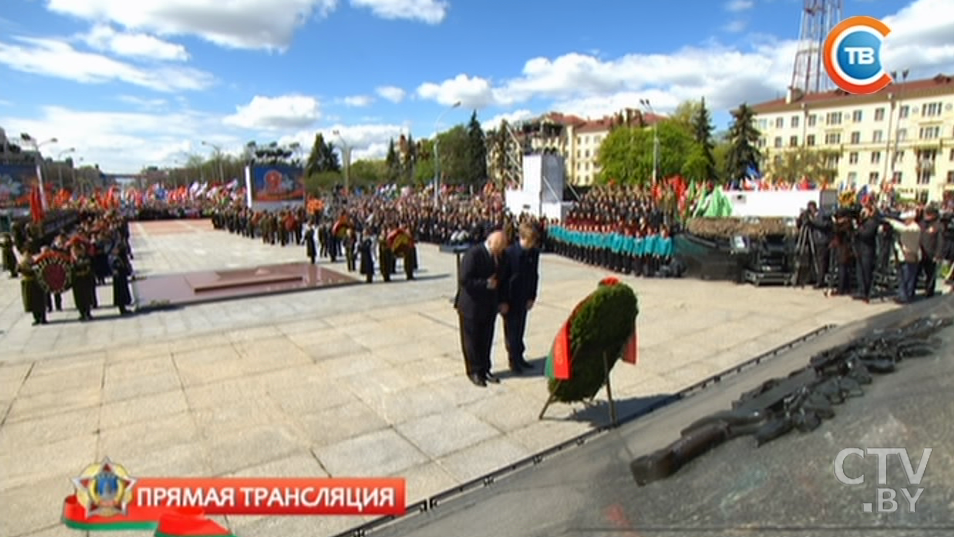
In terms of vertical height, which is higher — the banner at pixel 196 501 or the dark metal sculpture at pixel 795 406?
the dark metal sculpture at pixel 795 406

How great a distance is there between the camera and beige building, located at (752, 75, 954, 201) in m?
66.6

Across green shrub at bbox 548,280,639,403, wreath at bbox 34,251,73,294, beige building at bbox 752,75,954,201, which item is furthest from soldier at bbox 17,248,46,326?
beige building at bbox 752,75,954,201

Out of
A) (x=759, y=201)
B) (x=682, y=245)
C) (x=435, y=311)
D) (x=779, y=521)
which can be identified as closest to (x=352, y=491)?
(x=779, y=521)

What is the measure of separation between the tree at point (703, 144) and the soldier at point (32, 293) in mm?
57042

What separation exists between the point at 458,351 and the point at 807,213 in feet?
28.4

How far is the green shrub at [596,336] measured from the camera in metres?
4.58

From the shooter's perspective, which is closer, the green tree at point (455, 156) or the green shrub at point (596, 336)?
the green shrub at point (596, 336)

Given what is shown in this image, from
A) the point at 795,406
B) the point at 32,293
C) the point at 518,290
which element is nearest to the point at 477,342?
the point at 518,290

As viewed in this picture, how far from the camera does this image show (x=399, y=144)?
124 meters

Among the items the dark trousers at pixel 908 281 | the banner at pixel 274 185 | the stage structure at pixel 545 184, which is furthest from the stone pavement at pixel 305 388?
the banner at pixel 274 185

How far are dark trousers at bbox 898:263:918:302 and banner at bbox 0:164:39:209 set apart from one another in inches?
2042

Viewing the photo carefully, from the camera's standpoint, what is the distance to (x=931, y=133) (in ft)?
221

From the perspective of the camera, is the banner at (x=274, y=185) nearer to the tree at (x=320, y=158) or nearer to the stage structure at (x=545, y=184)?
the stage structure at (x=545, y=184)

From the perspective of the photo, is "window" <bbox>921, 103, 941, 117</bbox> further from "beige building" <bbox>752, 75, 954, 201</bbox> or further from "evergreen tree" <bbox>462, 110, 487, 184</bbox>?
"evergreen tree" <bbox>462, 110, 487, 184</bbox>
